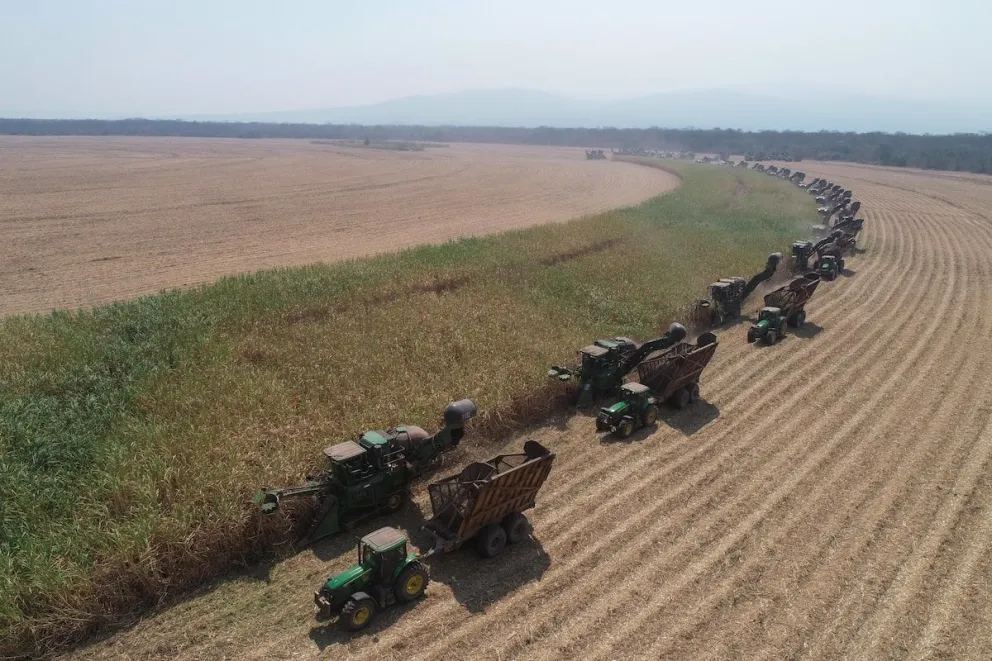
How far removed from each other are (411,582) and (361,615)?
0.82 m

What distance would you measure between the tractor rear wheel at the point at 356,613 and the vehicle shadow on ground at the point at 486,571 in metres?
1.33

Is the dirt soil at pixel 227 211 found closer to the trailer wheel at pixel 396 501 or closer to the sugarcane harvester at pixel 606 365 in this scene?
the trailer wheel at pixel 396 501

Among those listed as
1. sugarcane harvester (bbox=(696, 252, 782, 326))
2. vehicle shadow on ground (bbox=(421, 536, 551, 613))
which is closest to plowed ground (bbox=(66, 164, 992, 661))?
vehicle shadow on ground (bbox=(421, 536, 551, 613))

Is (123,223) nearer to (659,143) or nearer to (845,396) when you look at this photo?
(845,396)

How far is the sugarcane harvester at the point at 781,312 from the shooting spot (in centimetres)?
1853

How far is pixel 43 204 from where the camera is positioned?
43.9 meters

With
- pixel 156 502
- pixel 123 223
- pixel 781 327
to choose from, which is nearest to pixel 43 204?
pixel 123 223

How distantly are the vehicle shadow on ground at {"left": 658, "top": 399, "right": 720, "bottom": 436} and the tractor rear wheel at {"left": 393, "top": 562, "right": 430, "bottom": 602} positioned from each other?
7.40 metres

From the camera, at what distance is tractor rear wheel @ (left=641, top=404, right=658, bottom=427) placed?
1336 centimetres

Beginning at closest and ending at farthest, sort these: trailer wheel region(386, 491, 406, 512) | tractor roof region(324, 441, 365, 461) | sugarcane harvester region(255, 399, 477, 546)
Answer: tractor roof region(324, 441, 365, 461) < sugarcane harvester region(255, 399, 477, 546) < trailer wheel region(386, 491, 406, 512)

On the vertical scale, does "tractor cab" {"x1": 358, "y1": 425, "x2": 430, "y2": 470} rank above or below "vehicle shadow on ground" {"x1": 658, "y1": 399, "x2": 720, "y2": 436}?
above

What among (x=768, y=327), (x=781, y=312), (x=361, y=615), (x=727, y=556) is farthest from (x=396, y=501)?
(x=781, y=312)

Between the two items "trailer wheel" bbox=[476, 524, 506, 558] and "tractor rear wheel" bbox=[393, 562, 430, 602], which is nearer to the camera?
"tractor rear wheel" bbox=[393, 562, 430, 602]

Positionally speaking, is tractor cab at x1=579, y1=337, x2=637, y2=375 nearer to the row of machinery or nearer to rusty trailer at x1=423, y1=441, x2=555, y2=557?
Result: the row of machinery
